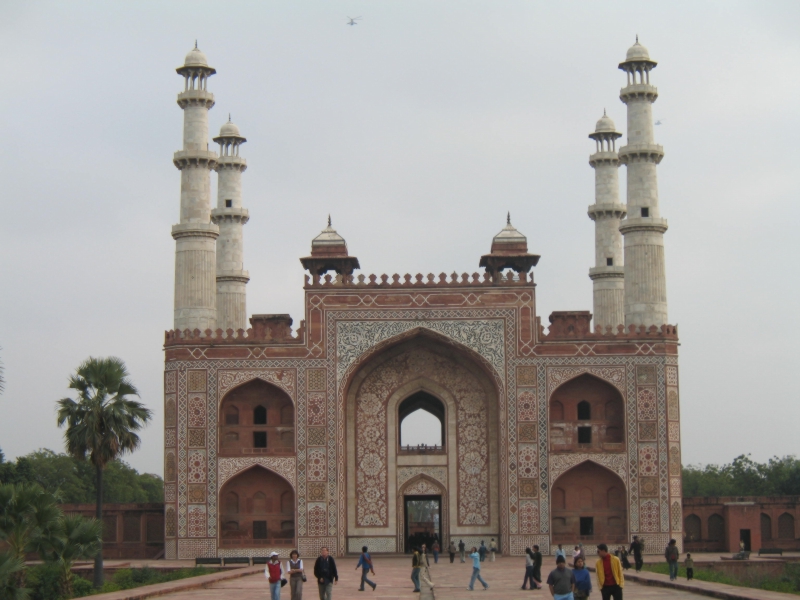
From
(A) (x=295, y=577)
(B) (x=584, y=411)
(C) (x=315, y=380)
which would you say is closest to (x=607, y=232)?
(B) (x=584, y=411)

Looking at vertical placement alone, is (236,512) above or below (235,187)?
below

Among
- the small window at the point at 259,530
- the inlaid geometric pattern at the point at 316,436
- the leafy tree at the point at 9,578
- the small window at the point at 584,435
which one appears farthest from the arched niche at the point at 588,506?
the leafy tree at the point at 9,578

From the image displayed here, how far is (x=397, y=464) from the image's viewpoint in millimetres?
32812

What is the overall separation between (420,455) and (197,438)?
222 inches

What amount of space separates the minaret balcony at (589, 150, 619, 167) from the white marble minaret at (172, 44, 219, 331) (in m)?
11.6

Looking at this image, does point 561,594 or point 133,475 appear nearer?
point 561,594

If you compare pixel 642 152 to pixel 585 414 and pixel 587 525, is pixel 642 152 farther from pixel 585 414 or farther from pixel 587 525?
pixel 587 525

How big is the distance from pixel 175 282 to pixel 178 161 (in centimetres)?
323

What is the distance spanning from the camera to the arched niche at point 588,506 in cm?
3186

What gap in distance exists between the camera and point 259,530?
3219 centimetres

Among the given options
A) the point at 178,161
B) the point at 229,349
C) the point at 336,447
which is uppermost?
the point at 178,161

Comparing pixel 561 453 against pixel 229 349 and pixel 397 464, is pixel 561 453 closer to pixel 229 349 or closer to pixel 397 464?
pixel 397 464

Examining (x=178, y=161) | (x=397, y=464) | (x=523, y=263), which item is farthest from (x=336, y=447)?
(x=178, y=161)

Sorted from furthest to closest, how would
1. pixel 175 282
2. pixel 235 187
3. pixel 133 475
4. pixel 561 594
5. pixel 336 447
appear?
pixel 133 475 < pixel 235 187 < pixel 175 282 < pixel 336 447 < pixel 561 594
